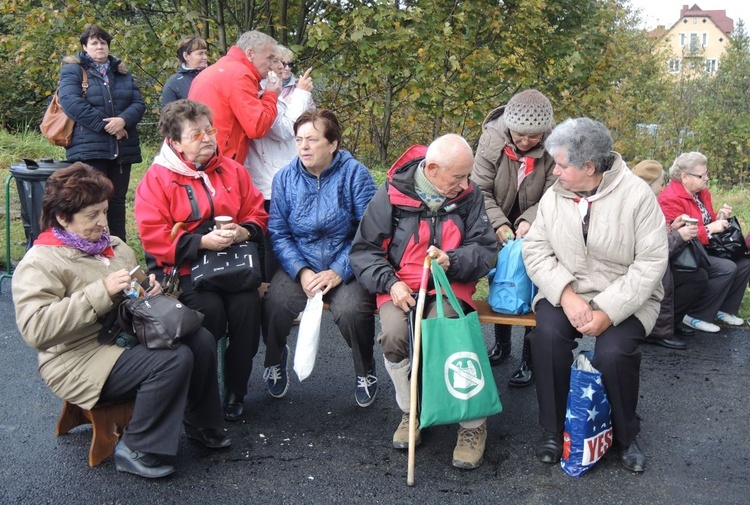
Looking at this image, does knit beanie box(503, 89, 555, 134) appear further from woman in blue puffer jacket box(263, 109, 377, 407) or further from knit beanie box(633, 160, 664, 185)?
knit beanie box(633, 160, 664, 185)

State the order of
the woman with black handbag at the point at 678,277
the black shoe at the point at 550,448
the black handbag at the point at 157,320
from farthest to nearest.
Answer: the woman with black handbag at the point at 678,277 → the black shoe at the point at 550,448 → the black handbag at the point at 157,320

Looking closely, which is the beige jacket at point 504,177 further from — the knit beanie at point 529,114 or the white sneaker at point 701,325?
the white sneaker at point 701,325

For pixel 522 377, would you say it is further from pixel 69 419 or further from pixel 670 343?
pixel 69 419

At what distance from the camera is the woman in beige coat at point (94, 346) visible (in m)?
3.17

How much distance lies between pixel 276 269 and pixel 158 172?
1021mm

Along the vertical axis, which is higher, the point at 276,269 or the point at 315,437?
the point at 276,269

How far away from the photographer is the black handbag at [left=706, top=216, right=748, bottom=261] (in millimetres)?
5586

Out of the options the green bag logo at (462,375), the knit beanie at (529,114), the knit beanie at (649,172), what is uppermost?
the knit beanie at (529,114)

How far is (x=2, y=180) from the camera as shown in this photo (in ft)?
31.1

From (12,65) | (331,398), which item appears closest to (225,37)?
(331,398)

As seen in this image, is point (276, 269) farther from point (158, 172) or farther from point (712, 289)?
point (712, 289)

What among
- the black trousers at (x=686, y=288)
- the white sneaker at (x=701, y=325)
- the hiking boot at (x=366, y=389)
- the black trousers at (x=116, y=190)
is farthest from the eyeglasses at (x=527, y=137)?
the black trousers at (x=116, y=190)

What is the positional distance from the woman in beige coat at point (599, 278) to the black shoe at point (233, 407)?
5.46ft

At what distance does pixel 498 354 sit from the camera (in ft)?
15.8
